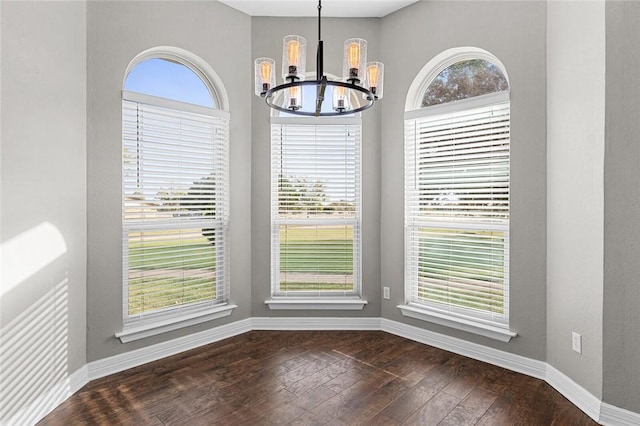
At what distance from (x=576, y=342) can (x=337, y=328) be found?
1988mm

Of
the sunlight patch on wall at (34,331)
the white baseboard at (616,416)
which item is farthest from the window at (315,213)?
the white baseboard at (616,416)

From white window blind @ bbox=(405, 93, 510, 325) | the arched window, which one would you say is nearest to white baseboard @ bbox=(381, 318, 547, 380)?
white window blind @ bbox=(405, 93, 510, 325)

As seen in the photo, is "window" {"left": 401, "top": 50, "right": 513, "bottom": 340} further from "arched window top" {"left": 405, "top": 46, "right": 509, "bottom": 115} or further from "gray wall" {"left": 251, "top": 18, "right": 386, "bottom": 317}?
"gray wall" {"left": 251, "top": 18, "right": 386, "bottom": 317}

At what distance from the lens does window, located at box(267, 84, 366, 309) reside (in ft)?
11.9

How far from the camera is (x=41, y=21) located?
86.1 inches

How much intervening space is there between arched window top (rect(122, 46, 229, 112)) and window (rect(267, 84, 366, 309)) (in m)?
0.64

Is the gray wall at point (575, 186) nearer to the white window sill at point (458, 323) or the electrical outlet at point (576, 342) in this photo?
the electrical outlet at point (576, 342)

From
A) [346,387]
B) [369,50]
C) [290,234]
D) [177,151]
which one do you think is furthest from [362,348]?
[369,50]

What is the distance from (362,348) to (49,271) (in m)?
2.40

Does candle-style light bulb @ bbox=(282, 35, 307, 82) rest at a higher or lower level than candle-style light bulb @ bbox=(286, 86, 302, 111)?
higher

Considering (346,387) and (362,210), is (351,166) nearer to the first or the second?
(362,210)

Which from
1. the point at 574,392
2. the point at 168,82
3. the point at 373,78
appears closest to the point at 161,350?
the point at 168,82

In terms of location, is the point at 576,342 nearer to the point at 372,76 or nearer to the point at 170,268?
the point at 372,76

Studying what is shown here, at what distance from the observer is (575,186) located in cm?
239
